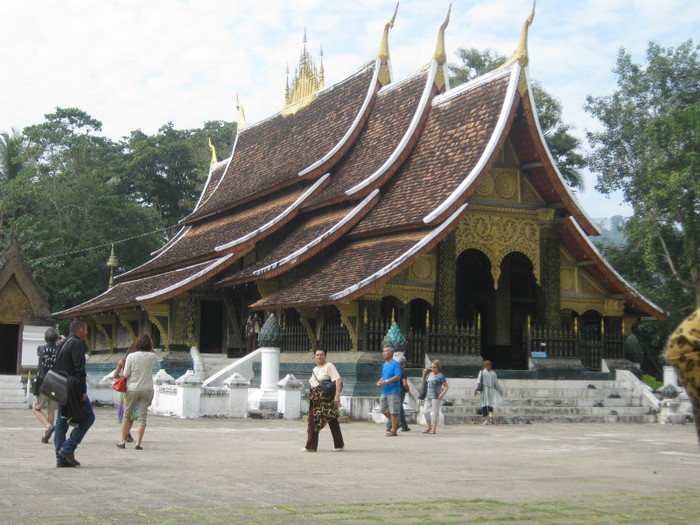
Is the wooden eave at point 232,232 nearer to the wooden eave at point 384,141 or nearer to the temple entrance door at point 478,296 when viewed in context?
the wooden eave at point 384,141

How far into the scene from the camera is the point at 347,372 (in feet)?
52.1

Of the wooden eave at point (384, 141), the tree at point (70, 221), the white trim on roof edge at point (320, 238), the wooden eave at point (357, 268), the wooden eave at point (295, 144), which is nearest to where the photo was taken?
the wooden eave at point (357, 268)

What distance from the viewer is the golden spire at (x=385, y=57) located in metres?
21.3

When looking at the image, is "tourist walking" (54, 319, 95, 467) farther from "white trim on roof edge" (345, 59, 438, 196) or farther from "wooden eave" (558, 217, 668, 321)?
"wooden eave" (558, 217, 668, 321)

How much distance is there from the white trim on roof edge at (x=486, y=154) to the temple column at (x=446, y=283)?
3.86 ft

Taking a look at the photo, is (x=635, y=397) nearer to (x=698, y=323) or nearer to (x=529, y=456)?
(x=529, y=456)

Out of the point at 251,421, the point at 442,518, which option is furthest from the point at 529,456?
the point at 251,421

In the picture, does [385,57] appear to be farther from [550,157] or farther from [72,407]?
[72,407]

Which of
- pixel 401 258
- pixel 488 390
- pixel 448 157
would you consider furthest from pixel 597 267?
pixel 488 390

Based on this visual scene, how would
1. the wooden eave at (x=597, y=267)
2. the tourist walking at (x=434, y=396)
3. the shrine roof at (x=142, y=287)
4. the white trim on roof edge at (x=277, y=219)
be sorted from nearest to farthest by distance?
the tourist walking at (x=434, y=396) → the wooden eave at (x=597, y=267) → the shrine roof at (x=142, y=287) → the white trim on roof edge at (x=277, y=219)

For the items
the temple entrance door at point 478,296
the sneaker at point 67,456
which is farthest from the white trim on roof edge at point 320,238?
the sneaker at point 67,456

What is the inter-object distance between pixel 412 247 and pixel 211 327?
7301 millimetres

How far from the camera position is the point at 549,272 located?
18641 mm

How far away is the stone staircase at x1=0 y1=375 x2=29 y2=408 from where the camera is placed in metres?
17.8
